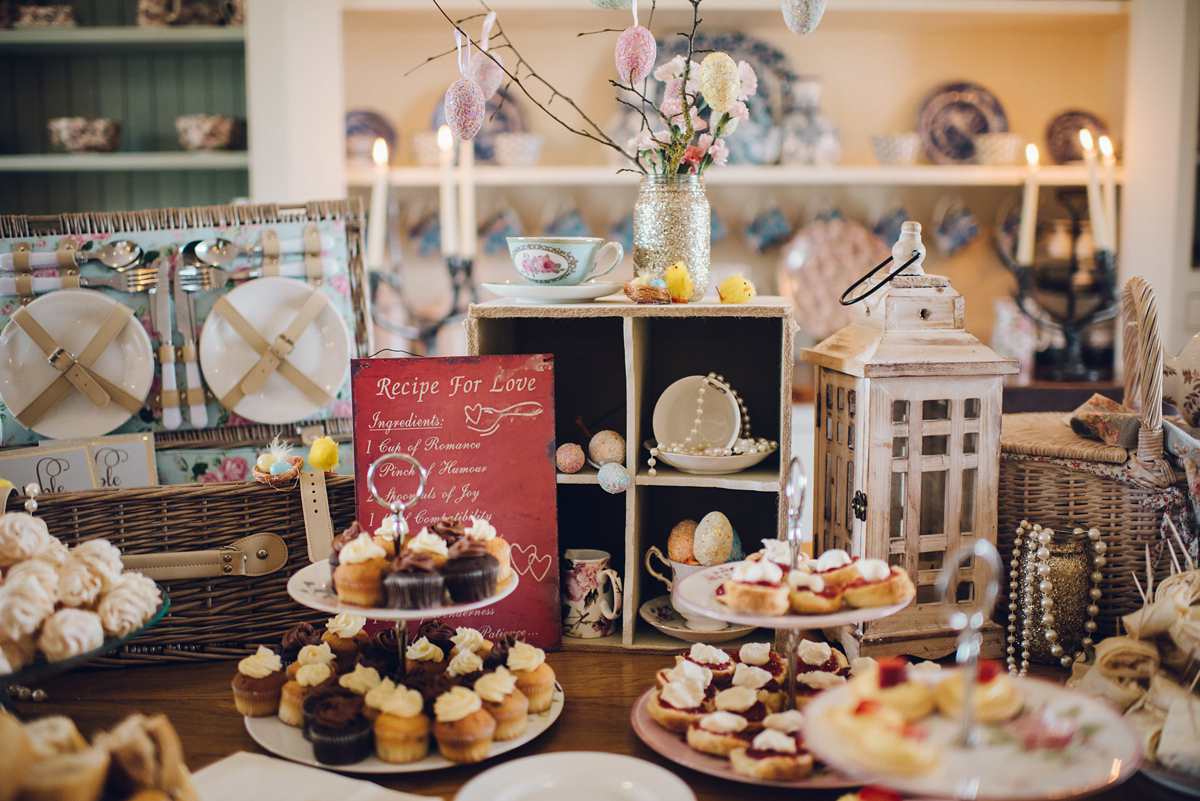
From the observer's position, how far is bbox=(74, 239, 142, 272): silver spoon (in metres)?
1.44

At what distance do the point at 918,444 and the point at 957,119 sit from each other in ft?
6.25

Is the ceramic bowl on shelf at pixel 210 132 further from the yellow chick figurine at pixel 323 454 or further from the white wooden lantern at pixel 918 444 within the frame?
the white wooden lantern at pixel 918 444

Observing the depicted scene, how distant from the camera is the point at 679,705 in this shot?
0.92m

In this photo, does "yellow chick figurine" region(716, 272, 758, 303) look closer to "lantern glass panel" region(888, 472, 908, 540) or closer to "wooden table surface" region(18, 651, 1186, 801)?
"lantern glass panel" region(888, 472, 908, 540)

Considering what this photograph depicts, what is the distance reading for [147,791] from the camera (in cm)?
65

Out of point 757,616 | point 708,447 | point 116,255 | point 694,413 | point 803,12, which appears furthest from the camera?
point 116,255

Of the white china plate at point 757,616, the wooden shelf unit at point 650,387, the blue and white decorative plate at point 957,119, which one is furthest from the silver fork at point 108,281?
the blue and white decorative plate at point 957,119

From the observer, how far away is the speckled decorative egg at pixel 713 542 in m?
1.17

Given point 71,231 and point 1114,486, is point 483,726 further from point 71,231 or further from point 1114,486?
point 71,231

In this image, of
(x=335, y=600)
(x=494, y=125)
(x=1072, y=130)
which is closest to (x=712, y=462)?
(x=335, y=600)

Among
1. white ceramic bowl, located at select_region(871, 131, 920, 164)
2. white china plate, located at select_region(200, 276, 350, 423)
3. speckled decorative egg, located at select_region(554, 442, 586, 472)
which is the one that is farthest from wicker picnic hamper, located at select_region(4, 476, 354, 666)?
white ceramic bowl, located at select_region(871, 131, 920, 164)

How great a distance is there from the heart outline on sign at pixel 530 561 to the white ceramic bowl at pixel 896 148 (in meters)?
1.84

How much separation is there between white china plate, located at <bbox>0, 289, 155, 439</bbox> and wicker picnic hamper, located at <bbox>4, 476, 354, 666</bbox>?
0.37 meters

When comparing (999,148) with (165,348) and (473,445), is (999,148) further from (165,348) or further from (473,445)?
(165,348)
